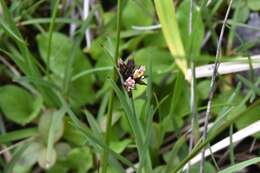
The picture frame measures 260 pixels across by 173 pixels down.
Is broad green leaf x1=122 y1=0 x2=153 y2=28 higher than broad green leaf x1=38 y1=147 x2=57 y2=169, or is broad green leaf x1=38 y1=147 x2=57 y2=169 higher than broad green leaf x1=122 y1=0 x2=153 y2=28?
broad green leaf x1=122 y1=0 x2=153 y2=28

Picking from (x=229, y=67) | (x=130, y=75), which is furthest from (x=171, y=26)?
(x=130, y=75)

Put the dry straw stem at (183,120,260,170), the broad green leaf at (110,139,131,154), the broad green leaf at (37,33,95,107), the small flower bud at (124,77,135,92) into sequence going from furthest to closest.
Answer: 1. the broad green leaf at (37,33,95,107)
2. the broad green leaf at (110,139,131,154)
3. the dry straw stem at (183,120,260,170)
4. the small flower bud at (124,77,135,92)

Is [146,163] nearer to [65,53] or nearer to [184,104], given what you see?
[184,104]

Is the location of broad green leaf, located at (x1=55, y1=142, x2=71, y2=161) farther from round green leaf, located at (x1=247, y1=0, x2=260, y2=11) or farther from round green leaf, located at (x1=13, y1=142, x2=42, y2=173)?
round green leaf, located at (x1=247, y1=0, x2=260, y2=11)

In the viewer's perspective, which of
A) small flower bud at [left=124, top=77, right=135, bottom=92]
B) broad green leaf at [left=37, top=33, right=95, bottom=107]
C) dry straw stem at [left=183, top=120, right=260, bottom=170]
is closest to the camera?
small flower bud at [left=124, top=77, right=135, bottom=92]

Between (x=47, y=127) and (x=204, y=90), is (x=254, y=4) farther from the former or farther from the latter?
(x=47, y=127)

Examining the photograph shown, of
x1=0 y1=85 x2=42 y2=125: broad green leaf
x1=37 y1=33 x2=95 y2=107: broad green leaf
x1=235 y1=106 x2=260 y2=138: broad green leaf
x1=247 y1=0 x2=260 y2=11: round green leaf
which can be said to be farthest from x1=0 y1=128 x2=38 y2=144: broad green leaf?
x1=247 y1=0 x2=260 y2=11: round green leaf

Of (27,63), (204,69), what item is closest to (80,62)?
(27,63)

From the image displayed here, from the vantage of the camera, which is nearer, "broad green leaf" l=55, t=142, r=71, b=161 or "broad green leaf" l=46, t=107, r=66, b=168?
"broad green leaf" l=46, t=107, r=66, b=168

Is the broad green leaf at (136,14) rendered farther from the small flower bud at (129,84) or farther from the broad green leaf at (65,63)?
the small flower bud at (129,84)
